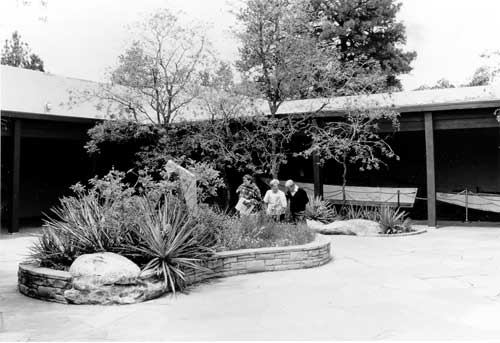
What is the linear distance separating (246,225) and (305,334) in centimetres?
439

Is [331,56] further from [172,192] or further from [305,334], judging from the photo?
[305,334]

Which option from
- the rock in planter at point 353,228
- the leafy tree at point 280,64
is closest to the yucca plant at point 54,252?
the rock in planter at point 353,228

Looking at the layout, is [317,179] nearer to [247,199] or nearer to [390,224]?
[390,224]

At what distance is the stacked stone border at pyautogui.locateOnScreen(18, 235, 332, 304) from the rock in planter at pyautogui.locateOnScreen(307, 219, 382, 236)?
3.85 metres

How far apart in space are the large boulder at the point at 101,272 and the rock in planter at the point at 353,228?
7.39 meters

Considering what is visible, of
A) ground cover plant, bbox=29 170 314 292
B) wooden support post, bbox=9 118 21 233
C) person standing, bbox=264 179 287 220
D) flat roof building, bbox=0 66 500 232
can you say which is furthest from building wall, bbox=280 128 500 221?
ground cover plant, bbox=29 170 314 292

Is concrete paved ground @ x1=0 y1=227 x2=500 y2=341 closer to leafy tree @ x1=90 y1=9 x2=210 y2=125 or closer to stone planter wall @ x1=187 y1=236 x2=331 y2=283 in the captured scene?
stone planter wall @ x1=187 y1=236 x2=331 y2=283

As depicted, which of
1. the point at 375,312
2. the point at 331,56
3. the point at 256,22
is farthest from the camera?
the point at 331,56

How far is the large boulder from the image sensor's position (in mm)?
6066

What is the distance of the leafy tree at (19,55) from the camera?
41250mm

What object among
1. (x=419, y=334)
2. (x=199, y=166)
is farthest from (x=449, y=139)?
(x=419, y=334)

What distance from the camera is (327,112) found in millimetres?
15438

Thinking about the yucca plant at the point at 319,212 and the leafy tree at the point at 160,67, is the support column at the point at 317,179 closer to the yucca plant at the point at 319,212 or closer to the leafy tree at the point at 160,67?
the yucca plant at the point at 319,212

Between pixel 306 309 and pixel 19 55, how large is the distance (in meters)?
42.8
